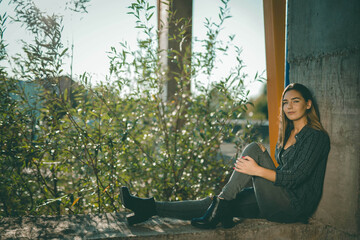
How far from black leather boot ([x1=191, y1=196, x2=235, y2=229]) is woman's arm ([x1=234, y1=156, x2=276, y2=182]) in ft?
0.92

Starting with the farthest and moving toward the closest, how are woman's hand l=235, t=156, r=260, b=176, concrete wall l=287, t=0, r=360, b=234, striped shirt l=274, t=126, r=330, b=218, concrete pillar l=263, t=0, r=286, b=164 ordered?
concrete pillar l=263, t=0, r=286, b=164
woman's hand l=235, t=156, r=260, b=176
striped shirt l=274, t=126, r=330, b=218
concrete wall l=287, t=0, r=360, b=234

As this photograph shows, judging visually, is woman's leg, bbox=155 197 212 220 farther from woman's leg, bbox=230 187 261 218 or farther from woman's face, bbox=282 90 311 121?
woman's face, bbox=282 90 311 121

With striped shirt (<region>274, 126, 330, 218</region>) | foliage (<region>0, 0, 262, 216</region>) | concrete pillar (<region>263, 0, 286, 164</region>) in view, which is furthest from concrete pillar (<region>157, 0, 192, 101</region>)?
striped shirt (<region>274, 126, 330, 218</region>)

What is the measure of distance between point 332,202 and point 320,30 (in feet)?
3.94

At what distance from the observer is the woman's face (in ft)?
6.31

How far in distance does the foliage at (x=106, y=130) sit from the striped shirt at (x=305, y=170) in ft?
3.03

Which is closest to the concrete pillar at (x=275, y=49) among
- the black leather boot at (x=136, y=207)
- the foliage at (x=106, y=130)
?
the foliage at (x=106, y=130)

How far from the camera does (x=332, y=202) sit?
1.78m

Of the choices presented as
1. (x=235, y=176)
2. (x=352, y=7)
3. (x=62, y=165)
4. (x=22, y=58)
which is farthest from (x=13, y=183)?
(x=352, y=7)

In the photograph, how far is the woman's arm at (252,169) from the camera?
6.03 ft

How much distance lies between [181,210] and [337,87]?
1.45 metres

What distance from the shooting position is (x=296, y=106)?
6.33 ft

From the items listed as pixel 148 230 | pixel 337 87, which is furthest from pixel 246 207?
pixel 337 87

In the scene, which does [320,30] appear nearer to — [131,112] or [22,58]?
[131,112]
